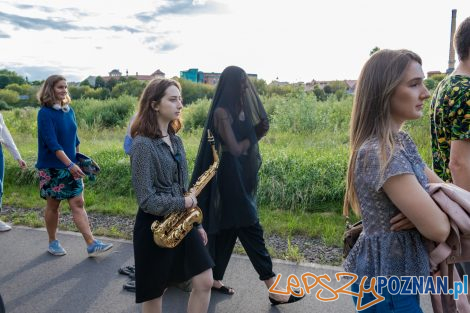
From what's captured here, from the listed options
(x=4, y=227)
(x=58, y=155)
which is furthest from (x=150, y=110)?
(x=4, y=227)

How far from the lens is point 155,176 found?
9.20ft

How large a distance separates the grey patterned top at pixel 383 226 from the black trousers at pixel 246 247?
189 centimetres

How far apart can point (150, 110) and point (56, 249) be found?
2.92 m

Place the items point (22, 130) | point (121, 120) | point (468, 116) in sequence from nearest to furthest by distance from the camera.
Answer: point (468, 116), point (22, 130), point (121, 120)

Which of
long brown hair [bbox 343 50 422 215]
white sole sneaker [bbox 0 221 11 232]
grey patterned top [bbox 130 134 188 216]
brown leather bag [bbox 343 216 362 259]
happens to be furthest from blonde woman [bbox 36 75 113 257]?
long brown hair [bbox 343 50 422 215]

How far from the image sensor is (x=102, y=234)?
5613mm

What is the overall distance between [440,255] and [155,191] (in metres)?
1.68

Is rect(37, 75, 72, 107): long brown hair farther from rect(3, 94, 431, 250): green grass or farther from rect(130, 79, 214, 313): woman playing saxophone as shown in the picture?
rect(130, 79, 214, 313): woman playing saxophone

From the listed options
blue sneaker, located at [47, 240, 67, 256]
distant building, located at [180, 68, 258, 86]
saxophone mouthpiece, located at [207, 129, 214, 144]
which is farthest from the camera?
distant building, located at [180, 68, 258, 86]

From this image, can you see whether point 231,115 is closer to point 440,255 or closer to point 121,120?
point 440,255

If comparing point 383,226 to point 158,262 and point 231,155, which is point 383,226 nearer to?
point 158,262

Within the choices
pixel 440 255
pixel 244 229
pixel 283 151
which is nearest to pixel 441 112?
pixel 440 255

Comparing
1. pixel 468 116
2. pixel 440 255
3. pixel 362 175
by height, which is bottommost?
pixel 440 255

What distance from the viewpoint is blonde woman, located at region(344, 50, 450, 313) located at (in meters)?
1.76
